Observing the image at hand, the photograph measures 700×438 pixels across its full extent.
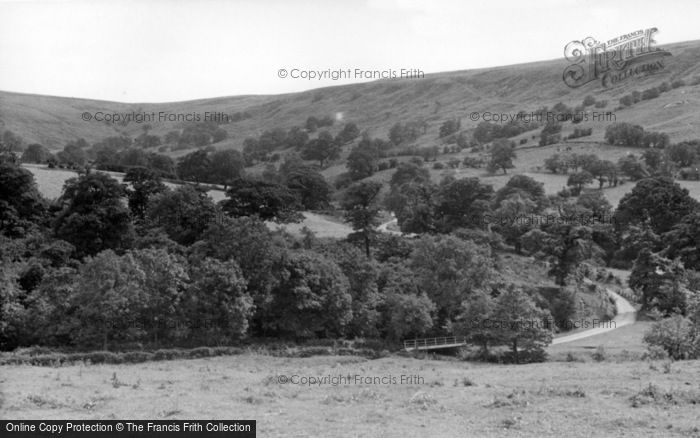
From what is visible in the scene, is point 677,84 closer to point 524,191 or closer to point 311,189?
point 524,191

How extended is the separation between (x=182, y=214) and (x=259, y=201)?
12.9 m

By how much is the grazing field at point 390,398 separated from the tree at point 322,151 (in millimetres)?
144282

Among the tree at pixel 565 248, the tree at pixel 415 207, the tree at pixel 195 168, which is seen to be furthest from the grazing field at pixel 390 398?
the tree at pixel 195 168

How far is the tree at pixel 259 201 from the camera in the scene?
249 ft

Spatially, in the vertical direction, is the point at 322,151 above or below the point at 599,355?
above

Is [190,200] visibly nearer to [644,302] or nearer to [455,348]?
[455,348]

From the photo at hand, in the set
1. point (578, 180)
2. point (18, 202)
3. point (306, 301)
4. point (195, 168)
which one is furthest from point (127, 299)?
point (578, 180)

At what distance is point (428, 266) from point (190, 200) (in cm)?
2523

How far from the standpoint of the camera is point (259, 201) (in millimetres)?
76750

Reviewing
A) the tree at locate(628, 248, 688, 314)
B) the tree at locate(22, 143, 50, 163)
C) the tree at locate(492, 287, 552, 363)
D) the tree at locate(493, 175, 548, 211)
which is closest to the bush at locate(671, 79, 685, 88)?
the tree at locate(493, 175, 548, 211)

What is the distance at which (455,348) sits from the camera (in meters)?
52.9

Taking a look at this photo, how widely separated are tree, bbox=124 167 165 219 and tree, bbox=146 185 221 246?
4.99 meters

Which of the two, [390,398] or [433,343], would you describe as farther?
[433,343]

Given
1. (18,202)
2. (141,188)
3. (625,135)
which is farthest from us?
(625,135)
